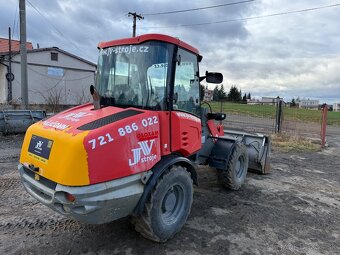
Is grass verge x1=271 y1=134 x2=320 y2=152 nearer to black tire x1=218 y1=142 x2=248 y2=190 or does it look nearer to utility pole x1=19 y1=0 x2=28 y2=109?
black tire x1=218 y1=142 x2=248 y2=190

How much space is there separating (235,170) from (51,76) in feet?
71.9

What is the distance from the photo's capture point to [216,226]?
4.51 m

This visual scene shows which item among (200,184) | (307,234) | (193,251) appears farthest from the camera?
(200,184)

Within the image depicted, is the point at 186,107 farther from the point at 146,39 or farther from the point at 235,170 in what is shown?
the point at 235,170

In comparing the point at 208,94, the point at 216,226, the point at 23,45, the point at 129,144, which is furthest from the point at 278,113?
the point at 129,144

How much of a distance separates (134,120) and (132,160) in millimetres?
439

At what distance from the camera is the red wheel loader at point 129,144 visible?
3084 mm

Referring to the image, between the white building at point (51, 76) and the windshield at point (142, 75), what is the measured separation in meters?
19.3

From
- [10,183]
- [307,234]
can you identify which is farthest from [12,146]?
[307,234]

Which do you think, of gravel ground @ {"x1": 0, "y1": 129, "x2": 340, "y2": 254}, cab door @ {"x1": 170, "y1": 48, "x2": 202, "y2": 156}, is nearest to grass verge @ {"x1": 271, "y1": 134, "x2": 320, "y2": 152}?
gravel ground @ {"x1": 0, "y1": 129, "x2": 340, "y2": 254}

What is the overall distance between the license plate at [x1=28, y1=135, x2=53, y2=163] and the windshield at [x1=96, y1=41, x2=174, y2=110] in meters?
1.00

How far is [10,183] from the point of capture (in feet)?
20.1

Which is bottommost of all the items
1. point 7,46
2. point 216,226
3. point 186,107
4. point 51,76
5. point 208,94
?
point 216,226

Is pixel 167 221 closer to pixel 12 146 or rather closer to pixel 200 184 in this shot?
pixel 200 184
